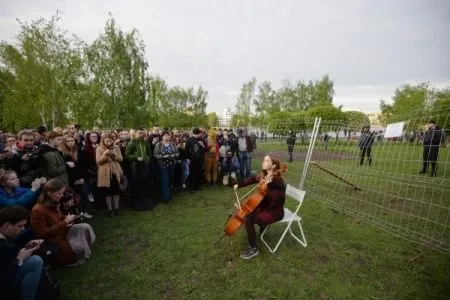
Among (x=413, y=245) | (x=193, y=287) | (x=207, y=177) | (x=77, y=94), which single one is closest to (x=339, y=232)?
(x=413, y=245)

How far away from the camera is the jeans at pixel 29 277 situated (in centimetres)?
255

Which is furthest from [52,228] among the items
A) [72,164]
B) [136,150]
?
[136,150]

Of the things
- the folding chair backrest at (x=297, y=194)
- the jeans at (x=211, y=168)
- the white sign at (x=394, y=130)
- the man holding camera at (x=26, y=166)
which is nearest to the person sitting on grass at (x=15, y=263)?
the man holding camera at (x=26, y=166)

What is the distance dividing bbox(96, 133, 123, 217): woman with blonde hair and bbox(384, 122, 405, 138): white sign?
533cm

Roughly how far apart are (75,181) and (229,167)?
16.8ft

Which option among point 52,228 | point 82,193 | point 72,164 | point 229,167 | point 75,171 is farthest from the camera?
point 229,167

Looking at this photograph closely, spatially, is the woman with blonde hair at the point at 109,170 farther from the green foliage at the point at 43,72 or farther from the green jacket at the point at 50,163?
the green foliage at the point at 43,72

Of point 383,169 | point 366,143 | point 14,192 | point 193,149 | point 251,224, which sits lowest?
point 251,224

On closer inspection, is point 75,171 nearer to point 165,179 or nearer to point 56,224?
point 165,179

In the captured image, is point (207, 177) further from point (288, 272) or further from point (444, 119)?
point (444, 119)

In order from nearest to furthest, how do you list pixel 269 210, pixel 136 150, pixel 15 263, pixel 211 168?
pixel 15 263 < pixel 269 210 < pixel 136 150 < pixel 211 168

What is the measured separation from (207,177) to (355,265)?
5821mm

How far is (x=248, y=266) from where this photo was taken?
3.84 meters

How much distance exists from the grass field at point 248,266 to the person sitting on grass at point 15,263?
78 centimetres
